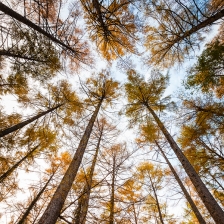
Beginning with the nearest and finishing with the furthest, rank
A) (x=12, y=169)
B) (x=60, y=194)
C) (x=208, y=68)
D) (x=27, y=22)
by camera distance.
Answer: (x=60, y=194) → (x=27, y=22) → (x=208, y=68) → (x=12, y=169)

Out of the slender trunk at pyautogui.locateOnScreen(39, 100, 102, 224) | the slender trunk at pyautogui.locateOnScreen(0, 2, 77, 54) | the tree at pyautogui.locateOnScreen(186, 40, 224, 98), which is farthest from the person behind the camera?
the tree at pyautogui.locateOnScreen(186, 40, 224, 98)

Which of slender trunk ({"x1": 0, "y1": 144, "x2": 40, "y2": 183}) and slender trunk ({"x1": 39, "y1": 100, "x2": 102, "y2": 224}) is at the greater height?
slender trunk ({"x1": 0, "y1": 144, "x2": 40, "y2": 183})

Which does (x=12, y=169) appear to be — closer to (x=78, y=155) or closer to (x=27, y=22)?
(x=78, y=155)

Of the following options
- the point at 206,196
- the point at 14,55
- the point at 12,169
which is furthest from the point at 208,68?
the point at 12,169

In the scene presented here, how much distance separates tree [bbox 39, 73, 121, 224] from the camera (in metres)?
2.85

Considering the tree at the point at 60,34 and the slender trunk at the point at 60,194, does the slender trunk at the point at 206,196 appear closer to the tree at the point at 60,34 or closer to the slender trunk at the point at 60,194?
the slender trunk at the point at 60,194

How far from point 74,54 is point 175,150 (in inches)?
184

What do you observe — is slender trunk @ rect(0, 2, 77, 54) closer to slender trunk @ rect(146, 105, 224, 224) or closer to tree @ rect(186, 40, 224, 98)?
tree @ rect(186, 40, 224, 98)

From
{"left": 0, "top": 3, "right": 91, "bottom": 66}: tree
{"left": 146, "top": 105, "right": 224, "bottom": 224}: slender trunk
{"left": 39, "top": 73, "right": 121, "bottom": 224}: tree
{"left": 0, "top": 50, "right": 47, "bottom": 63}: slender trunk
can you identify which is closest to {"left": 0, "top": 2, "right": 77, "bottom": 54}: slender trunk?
{"left": 0, "top": 3, "right": 91, "bottom": 66}: tree

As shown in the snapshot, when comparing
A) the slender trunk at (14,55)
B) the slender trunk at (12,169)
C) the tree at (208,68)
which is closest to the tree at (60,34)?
the slender trunk at (14,55)

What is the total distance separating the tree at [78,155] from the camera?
9.35ft

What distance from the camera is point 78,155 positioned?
4.11 meters

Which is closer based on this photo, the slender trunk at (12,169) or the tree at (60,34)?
the tree at (60,34)

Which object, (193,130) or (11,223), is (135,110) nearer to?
(193,130)
